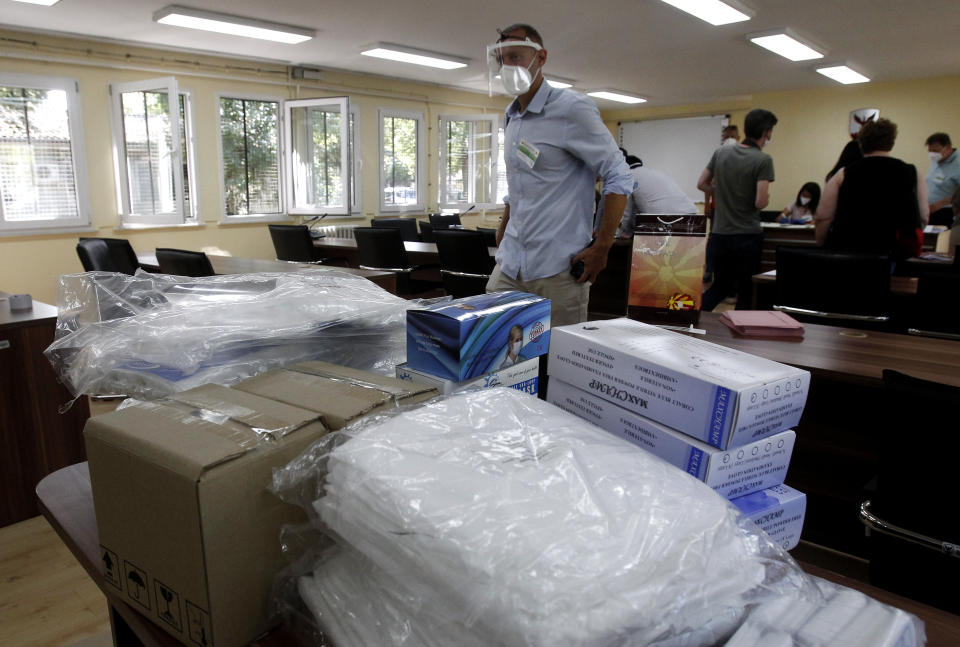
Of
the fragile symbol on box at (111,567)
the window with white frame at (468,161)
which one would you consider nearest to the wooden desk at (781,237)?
the window with white frame at (468,161)

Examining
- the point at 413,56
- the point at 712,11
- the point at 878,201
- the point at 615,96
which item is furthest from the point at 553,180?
the point at 615,96

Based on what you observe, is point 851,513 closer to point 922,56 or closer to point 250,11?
point 250,11

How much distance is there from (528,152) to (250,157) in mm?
5619

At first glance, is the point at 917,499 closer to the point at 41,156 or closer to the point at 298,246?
the point at 298,246

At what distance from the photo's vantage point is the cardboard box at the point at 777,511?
29.2 inches

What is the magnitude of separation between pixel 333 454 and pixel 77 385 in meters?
0.58

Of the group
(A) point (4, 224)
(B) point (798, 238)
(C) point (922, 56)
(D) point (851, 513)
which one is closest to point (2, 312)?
(D) point (851, 513)

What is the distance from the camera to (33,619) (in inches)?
69.5

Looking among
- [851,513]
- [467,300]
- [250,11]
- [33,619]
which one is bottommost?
Result: [33,619]

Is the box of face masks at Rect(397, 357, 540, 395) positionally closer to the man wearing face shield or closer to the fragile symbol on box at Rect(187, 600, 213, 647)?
the fragile symbol on box at Rect(187, 600, 213, 647)

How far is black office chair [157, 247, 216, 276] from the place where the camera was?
8.63ft

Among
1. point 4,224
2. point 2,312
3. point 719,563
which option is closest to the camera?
point 719,563

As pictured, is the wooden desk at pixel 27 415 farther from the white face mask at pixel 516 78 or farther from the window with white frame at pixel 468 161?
the window with white frame at pixel 468 161

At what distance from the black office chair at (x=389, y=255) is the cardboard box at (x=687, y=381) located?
3.44 m
